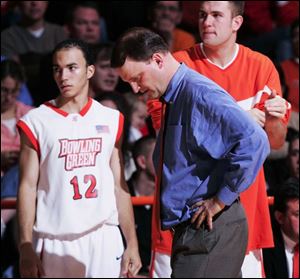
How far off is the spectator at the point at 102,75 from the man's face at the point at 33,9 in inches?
28.6

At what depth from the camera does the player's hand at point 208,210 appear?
13.1 ft

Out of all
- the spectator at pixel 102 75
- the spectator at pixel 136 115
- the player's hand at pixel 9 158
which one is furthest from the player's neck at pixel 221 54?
the spectator at pixel 102 75

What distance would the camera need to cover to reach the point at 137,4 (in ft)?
29.9

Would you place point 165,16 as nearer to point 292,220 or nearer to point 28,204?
point 292,220

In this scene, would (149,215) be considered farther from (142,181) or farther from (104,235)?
(104,235)

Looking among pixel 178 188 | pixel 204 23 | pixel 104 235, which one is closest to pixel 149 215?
pixel 104 235

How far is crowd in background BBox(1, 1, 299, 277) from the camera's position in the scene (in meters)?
6.74

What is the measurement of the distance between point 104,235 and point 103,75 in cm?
287

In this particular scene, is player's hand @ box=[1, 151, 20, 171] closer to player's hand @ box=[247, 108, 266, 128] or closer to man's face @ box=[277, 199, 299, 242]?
man's face @ box=[277, 199, 299, 242]

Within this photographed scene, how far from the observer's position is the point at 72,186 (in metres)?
5.08

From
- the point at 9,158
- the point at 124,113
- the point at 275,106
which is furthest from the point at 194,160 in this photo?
the point at 124,113

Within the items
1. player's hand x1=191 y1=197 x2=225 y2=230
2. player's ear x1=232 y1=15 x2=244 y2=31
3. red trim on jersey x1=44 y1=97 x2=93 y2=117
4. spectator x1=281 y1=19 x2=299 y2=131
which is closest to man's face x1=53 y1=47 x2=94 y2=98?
red trim on jersey x1=44 y1=97 x2=93 y2=117

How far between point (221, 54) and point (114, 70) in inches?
117

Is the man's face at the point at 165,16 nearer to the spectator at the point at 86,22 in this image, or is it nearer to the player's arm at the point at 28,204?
the spectator at the point at 86,22
